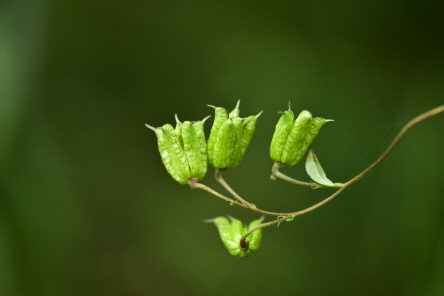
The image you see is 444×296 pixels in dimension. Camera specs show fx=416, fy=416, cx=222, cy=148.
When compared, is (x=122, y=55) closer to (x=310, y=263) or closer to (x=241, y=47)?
(x=241, y=47)

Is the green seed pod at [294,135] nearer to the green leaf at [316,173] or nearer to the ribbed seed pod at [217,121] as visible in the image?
the green leaf at [316,173]

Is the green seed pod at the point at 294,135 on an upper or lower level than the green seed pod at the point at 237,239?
upper

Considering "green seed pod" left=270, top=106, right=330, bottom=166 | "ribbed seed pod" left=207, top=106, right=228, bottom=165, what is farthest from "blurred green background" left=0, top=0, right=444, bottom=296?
"ribbed seed pod" left=207, top=106, right=228, bottom=165

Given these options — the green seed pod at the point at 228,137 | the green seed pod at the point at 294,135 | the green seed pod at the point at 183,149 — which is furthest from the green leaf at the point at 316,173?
the green seed pod at the point at 183,149

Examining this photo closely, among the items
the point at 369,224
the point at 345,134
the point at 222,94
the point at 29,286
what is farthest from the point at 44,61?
the point at 369,224

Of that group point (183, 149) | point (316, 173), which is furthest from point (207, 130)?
point (316, 173)

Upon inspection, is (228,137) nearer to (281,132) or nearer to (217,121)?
(217,121)
